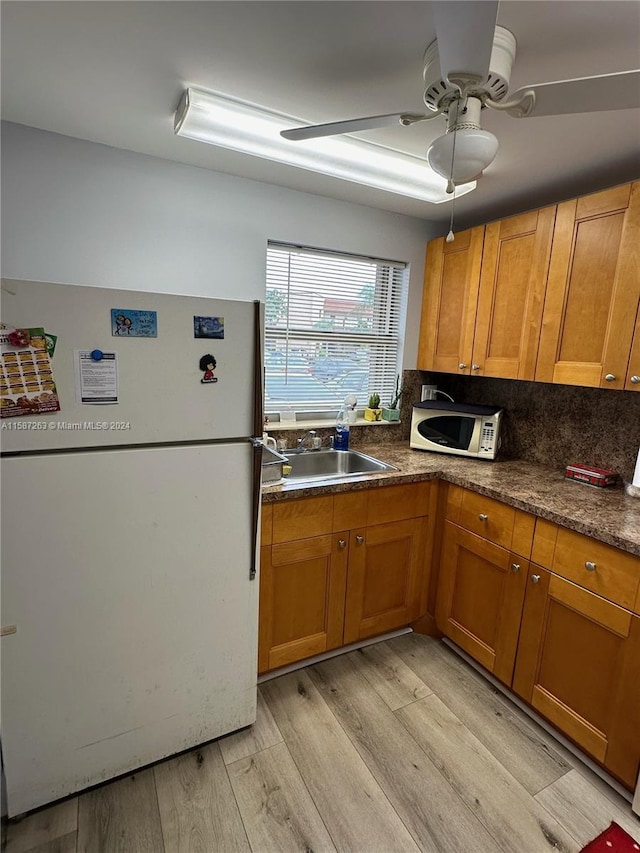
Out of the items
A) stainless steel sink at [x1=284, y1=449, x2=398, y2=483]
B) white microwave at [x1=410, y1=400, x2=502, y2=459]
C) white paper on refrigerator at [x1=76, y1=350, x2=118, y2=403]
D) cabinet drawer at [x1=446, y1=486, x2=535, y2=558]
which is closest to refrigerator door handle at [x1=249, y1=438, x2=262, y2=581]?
white paper on refrigerator at [x1=76, y1=350, x2=118, y2=403]

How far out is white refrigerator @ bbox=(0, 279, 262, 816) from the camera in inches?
46.9

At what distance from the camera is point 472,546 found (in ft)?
6.55

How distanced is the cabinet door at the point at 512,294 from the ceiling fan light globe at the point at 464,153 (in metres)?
1.03

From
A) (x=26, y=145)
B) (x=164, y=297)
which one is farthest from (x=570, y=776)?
(x=26, y=145)

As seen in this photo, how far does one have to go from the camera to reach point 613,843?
52.6 inches

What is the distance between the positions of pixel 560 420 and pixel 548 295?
0.70 m

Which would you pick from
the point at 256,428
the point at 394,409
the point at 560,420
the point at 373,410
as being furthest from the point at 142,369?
the point at 560,420

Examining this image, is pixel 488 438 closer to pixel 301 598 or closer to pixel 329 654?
pixel 301 598

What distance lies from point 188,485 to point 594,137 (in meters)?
1.93

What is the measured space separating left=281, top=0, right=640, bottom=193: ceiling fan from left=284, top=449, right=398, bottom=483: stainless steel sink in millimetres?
1504

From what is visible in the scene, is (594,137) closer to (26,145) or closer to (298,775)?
(26,145)

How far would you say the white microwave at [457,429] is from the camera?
2312 millimetres

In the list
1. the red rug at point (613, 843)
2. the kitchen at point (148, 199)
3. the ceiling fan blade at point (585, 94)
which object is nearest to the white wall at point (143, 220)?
the kitchen at point (148, 199)

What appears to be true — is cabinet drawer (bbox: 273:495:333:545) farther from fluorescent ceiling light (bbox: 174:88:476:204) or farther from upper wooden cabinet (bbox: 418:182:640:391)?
fluorescent ceiling light (bbox: 174:88:476:204)
